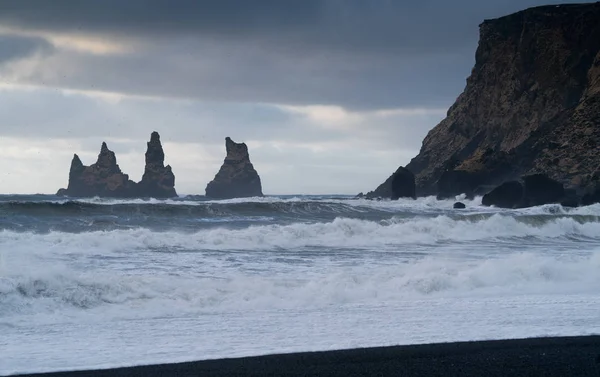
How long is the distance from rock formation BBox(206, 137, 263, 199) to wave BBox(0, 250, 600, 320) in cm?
8814

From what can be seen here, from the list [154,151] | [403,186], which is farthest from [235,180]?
[403,186]

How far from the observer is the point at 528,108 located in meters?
67.9

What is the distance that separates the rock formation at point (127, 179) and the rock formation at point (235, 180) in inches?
313

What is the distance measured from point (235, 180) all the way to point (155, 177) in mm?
12522

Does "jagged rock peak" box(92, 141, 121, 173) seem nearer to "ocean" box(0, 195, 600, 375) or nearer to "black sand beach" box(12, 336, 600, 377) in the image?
"ocean" box(0, 195, 600, 375)

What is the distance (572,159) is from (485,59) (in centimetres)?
2580

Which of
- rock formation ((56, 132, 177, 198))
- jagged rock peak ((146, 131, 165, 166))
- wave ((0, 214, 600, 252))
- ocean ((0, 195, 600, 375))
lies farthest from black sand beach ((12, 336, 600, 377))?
jagged rock peak ((146, 131, 165, 166))

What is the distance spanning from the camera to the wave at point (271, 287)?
9.77 m

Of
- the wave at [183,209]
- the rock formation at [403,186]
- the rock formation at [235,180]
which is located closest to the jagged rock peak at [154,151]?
the rock formation at [235,180]

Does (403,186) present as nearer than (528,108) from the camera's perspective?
Yes

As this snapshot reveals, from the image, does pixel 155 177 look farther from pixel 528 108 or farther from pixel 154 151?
pixel 528 108

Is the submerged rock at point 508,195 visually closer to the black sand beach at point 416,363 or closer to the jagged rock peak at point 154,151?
the black sand beach at point 416,363

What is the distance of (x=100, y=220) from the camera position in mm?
28406

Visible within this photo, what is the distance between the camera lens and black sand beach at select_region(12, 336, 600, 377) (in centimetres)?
624
